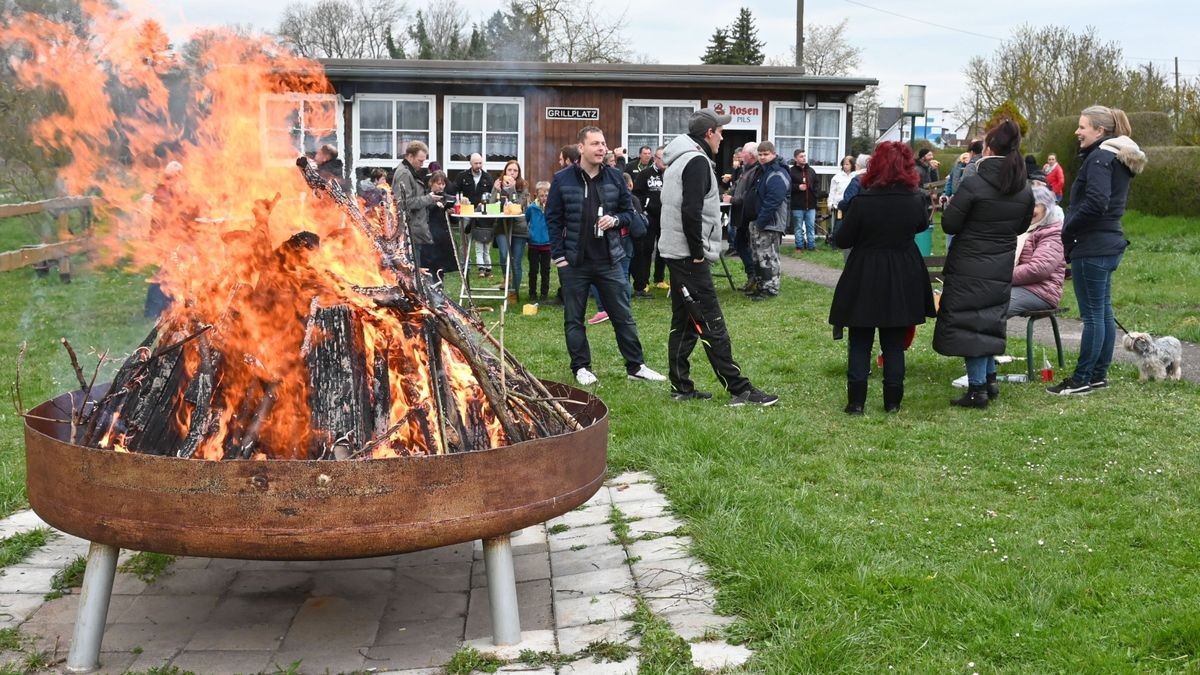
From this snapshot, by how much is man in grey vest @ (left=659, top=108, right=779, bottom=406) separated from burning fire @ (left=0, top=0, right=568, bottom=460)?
11.1 ft

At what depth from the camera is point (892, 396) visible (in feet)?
27.3

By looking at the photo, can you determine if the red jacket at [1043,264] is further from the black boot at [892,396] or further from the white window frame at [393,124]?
the white window frame at [393,124]

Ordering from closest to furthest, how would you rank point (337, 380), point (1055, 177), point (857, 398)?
point (337, 380)
point (857, 398)
point (1055, 177)

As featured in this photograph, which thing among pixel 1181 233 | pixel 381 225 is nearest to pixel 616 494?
pixel 381 225

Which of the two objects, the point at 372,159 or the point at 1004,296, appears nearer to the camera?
the point at 1004,296

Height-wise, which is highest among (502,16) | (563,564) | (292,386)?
(502,16)

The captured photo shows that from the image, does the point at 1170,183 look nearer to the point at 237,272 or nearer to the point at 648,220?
the point at 648,220

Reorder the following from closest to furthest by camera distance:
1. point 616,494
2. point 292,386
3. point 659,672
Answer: point 659,672 → point 292,386 → point 616,494

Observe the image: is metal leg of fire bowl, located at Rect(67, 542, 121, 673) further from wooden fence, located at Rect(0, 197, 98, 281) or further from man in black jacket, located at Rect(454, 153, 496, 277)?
man in black jacket, located at Rect(454, 153, 496, 277)

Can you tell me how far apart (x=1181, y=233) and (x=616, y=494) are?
710 inches

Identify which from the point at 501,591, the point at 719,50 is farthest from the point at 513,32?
→ the point at 719,50

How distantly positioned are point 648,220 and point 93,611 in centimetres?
1208

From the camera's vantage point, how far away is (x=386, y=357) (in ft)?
15.4

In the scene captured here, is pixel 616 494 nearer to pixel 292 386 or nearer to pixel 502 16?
pixel 292 386
